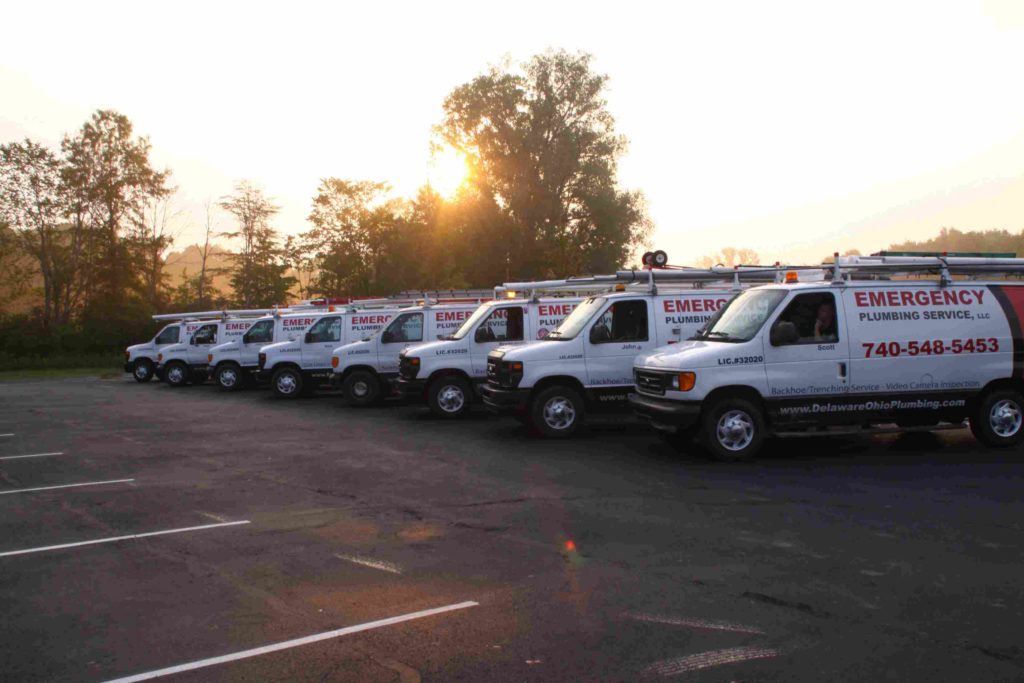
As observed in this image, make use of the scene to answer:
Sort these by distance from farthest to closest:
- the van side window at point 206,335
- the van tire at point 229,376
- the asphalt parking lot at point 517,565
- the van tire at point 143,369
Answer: the van tire at point 143,369 < the van side window at point 206,335 < the van tire at point 229,376 < the asphalt parking lot at point 517,565

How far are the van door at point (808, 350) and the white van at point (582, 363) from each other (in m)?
2.77

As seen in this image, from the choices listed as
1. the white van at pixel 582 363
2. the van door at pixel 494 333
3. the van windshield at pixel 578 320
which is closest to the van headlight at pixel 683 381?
the white van at pixel 582 363

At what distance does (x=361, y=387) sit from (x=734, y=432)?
10.0 metres

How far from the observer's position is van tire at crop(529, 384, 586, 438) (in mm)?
12641

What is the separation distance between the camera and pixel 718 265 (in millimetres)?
14047

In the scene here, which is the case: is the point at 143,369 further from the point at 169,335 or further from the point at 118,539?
the point at 118,539

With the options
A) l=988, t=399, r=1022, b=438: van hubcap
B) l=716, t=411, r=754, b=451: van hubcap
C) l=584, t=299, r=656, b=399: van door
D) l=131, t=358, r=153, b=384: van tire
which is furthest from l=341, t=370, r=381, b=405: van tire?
l=131, t=358, r=153, b=384: van tire

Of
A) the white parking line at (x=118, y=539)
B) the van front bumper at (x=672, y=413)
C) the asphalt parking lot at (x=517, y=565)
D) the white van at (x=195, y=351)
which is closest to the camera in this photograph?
the asphalt parking lot at (x=517, y=565)

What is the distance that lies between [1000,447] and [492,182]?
1482 inches

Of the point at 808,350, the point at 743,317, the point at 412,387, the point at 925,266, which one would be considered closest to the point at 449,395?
the point at 412,387

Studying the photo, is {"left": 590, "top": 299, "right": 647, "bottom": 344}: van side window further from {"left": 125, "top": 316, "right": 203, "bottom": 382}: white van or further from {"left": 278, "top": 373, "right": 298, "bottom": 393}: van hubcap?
{"left": 125, "top": 316, "right": 203, "bottom": 382}: white van

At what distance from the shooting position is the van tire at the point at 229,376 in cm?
2414

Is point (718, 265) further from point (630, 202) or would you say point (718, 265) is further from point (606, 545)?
point (630, 202)

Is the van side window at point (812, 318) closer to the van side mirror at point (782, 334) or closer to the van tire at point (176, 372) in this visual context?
the van side mirror at point (782, 334)
